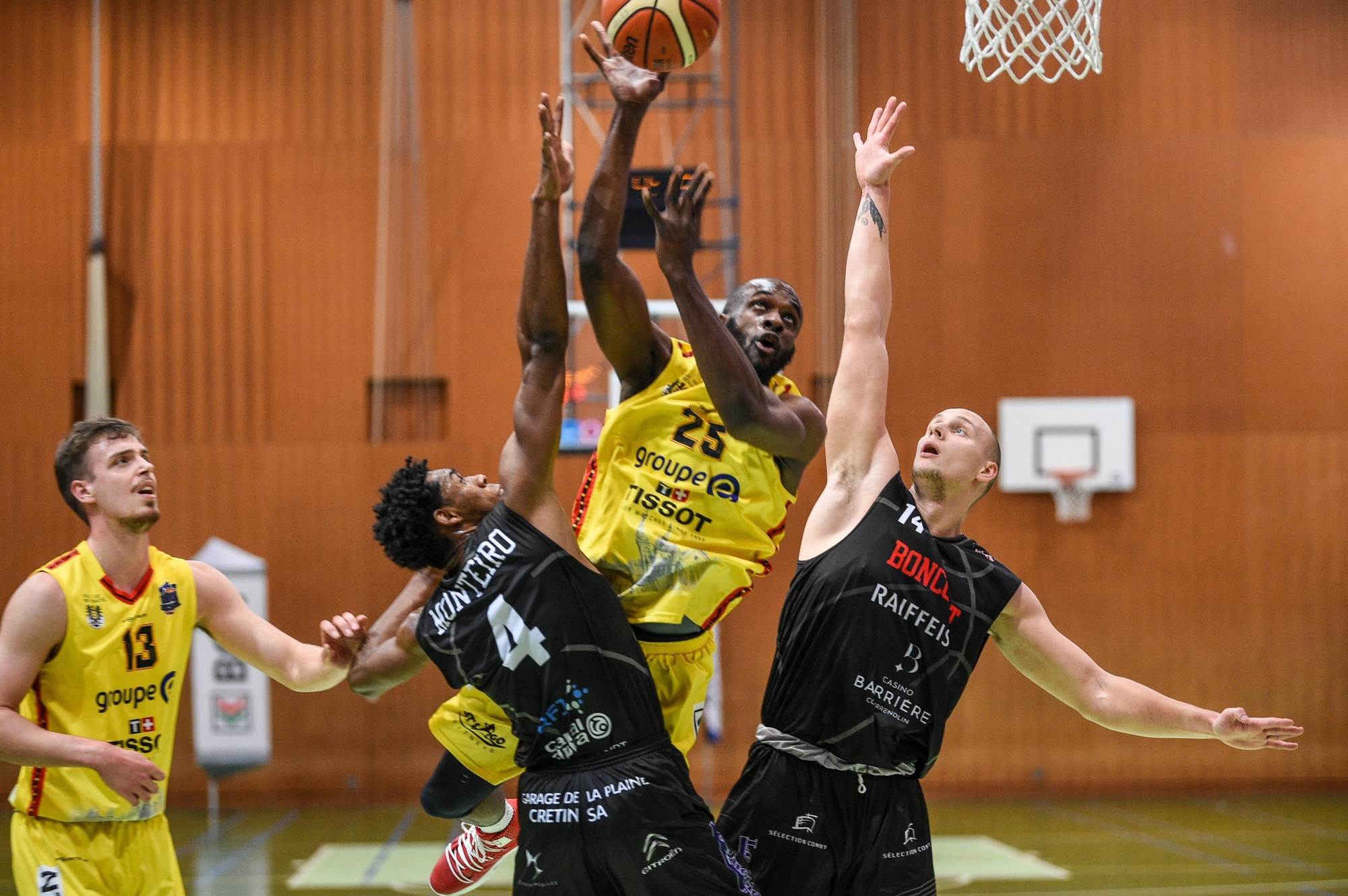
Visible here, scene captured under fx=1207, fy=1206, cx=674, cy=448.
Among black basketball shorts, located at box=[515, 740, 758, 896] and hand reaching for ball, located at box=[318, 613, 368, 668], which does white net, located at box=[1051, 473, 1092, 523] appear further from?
black basketball shorts, located at box=[515, 740, 758, 896]

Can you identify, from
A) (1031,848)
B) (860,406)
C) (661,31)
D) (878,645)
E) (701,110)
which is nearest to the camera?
(878,645)

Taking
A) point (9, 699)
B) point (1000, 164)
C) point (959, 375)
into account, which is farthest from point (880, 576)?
point (1000, 164)

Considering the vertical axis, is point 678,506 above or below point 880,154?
below

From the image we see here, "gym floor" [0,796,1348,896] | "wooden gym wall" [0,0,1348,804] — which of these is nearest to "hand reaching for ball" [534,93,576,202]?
"gym floor" [0,796,1348,896]

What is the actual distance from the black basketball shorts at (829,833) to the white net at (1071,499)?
8.27 metres

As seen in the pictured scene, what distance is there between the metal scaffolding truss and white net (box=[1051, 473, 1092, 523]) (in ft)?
11.9

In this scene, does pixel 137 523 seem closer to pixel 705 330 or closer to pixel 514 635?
pixel 514 635

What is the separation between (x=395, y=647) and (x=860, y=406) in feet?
5.35

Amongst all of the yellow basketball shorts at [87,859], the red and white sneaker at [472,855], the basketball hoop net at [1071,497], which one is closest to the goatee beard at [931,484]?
the red and white sneaker at [472,855]

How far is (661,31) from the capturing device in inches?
167

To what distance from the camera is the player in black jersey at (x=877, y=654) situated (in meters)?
3.54

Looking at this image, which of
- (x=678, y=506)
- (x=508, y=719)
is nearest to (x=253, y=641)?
(x=508, y=719)

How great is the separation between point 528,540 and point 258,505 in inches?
338

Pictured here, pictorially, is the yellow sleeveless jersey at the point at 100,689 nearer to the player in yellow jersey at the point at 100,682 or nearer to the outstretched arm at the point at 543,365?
the player in yellow jersey at the point at 100,682
